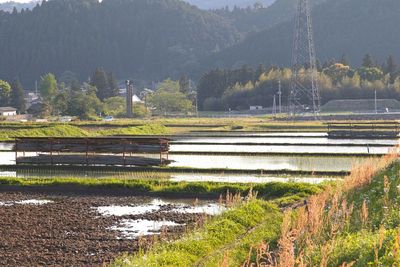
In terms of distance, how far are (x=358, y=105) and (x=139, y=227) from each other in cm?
8174

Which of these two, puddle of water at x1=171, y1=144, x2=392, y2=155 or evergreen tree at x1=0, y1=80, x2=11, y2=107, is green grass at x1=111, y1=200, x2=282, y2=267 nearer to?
puddle of water at x1=171, y1=144, x2=392, y2=155

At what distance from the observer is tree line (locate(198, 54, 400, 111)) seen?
320ft

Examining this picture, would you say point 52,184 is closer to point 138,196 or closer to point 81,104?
point 138,196

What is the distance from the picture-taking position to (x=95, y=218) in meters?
15.7

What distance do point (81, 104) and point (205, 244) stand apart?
232ft

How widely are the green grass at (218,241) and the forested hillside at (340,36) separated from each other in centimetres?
16214

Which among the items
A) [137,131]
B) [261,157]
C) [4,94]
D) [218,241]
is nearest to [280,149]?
[261,157]

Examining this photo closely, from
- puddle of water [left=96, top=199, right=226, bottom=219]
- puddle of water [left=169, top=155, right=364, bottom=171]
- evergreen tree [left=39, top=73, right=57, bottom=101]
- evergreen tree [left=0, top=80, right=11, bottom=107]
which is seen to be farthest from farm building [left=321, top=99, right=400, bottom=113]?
puddle of water [left=96, top=199, right=226, bottom=219]

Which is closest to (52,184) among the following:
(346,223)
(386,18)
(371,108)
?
(346,223)

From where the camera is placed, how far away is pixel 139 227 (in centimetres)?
1468

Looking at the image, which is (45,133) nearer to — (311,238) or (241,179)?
(241,179)

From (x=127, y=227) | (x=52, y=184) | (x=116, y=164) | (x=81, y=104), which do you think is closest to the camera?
(x=127, y=227)

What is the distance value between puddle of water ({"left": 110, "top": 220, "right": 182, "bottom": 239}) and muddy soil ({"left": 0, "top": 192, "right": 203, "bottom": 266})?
0.66 feet

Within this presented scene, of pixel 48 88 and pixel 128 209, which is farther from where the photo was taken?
pixel 48 88
